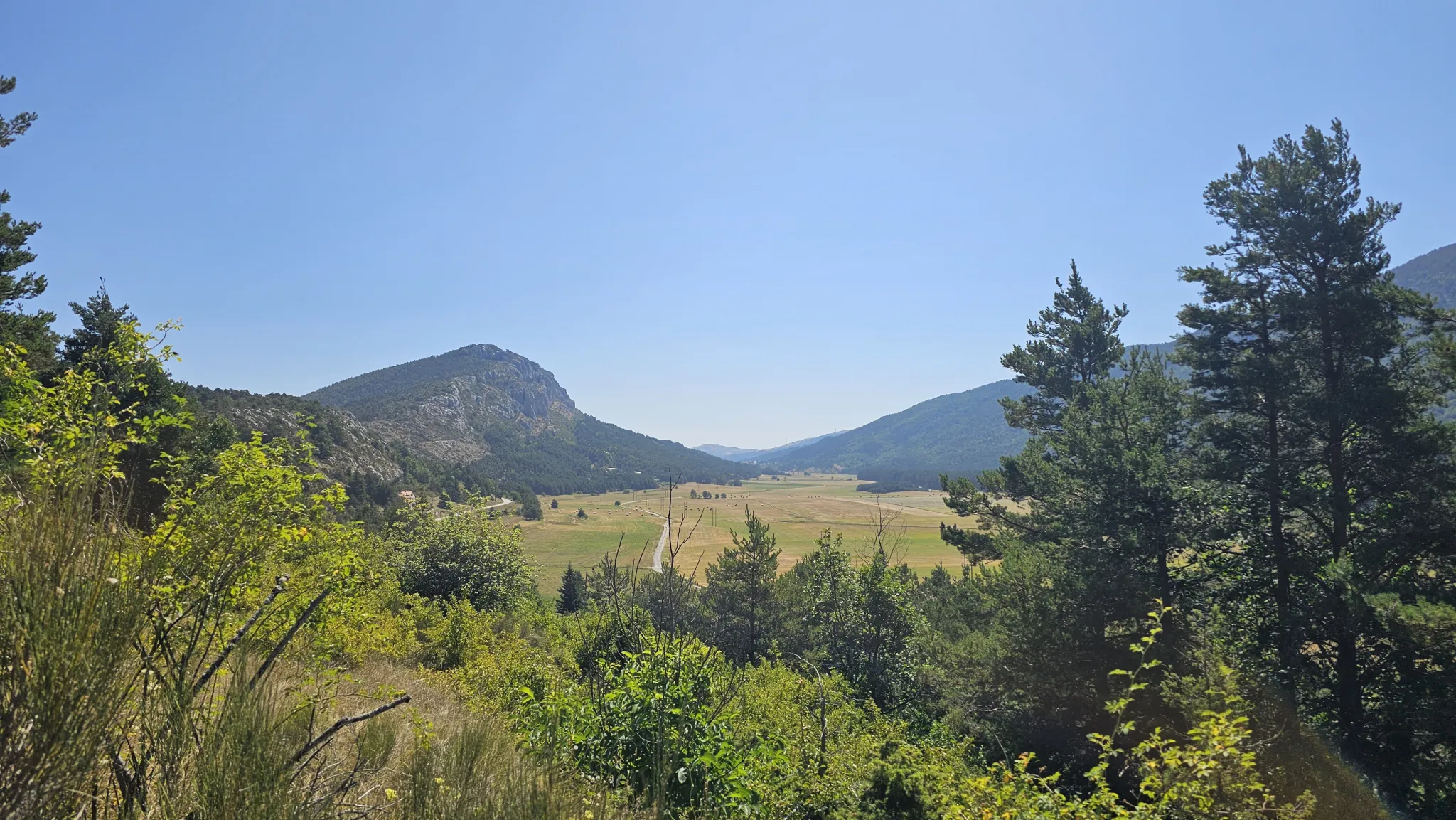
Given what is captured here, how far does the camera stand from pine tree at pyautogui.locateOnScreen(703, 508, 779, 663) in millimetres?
31688

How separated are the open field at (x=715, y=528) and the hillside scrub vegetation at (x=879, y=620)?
1824cm

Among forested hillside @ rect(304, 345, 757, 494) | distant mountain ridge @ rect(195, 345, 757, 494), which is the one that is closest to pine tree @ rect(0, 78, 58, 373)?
distant mountain ridge @ rect(195, 345, 757, 494)

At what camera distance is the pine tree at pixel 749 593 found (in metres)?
31.7

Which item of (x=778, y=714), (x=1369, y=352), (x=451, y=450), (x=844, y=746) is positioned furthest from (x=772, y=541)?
(x=451, y=450)

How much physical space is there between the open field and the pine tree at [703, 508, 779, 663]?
354 cm

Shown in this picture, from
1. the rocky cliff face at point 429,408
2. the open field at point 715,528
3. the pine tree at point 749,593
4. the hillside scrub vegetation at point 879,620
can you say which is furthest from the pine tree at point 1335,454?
the rocky cliff face at point 429,408

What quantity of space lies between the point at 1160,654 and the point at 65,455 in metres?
19.1

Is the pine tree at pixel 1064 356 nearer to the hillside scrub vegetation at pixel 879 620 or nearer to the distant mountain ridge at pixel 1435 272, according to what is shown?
the hillside scrub vegetation at pixel 879 620

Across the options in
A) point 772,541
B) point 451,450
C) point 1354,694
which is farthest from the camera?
point 451,450

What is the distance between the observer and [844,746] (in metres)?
9.56

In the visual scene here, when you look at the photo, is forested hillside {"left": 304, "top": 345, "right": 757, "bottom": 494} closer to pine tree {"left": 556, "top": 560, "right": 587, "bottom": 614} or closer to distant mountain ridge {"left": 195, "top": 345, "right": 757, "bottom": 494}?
distant mountain ridge {"left": 195, "top": 345, "right": 757, "bottom": 494}

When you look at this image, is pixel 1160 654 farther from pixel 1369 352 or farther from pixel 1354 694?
pixel 1369 352

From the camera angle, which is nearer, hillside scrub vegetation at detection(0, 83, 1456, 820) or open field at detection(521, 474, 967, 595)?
hillside scrub vegetation at detection(0, 83, 1456, 820)

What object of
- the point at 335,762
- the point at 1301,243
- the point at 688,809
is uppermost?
the point at 1301,243
